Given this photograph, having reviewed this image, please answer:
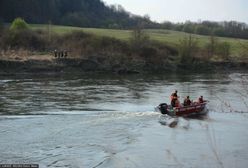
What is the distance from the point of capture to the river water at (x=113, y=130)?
24.6 m

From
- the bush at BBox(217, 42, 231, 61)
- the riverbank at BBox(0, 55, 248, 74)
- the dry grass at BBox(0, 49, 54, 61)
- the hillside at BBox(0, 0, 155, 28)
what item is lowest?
the riverbank at BBox(0, 55, 248, 74)

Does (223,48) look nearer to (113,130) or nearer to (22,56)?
(22,56)

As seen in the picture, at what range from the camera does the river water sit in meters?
24.6

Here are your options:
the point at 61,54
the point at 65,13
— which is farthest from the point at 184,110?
the point at 65,13

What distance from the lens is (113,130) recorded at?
31.6 metres

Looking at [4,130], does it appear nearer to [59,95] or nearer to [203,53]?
[59,95]

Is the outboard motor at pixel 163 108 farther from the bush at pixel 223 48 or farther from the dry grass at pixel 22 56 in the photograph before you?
the bush at pixel 223 48

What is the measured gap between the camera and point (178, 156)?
2577 cm

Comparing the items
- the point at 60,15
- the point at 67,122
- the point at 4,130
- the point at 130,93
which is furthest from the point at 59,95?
the point at 60,15

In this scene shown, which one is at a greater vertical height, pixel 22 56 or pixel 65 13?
pixel 65 13

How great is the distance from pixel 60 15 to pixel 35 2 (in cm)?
1707

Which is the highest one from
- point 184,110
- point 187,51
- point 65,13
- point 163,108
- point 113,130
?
point 65,13

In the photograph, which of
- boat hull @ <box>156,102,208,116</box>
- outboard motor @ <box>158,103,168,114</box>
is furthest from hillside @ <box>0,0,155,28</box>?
outboard motor @ <box>158,103,168,114</box>

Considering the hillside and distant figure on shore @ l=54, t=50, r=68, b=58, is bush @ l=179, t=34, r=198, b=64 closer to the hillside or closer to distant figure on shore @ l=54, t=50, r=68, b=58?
distant figure on shore @ l=54, t=50, r=68, b=58
